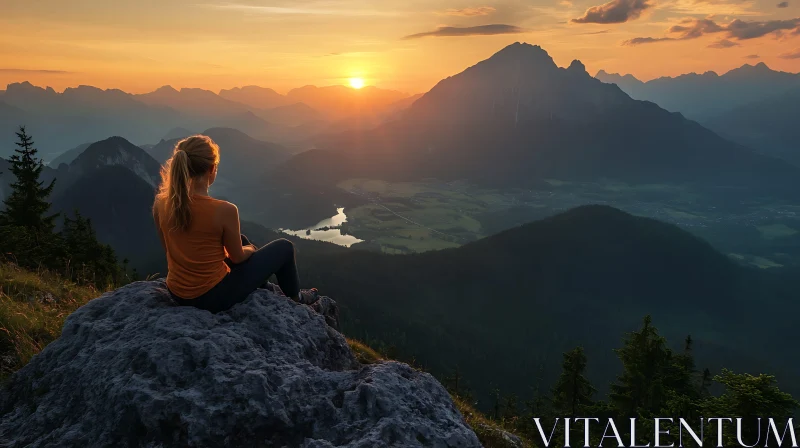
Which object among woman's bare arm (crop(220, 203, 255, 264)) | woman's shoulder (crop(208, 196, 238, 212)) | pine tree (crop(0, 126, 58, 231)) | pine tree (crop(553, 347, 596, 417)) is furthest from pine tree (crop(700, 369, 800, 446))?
pine tree (crop(0, 126, 58, 231))

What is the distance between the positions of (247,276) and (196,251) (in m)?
0.97

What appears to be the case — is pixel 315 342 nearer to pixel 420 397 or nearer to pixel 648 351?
pixel 420 397

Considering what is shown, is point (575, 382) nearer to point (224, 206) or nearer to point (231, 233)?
point (231, 233)

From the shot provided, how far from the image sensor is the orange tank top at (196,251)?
635 centimetres

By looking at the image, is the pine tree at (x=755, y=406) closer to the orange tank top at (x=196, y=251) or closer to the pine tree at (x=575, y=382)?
the orange tank top at (x=196, y=251)

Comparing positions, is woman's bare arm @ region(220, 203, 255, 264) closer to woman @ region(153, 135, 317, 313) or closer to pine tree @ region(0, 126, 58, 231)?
woman @ region(153, 135, 317, 313)

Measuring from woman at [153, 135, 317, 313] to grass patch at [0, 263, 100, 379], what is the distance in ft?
9.11

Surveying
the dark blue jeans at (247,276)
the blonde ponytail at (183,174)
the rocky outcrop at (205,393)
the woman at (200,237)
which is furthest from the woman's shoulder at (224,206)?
the rocky outcrop at (205,393)

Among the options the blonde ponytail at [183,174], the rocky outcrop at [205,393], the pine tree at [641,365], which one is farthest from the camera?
the pine tree at [641,365]

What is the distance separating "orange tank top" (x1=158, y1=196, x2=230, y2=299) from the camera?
250 inches

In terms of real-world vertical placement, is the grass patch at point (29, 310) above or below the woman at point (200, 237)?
below

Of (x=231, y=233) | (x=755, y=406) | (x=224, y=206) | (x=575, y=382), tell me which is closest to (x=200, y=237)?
(x=231, y=233)

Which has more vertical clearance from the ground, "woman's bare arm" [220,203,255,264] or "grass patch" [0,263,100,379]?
"woman's bare arm" [220,203,255,264]

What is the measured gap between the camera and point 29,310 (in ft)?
28.5
